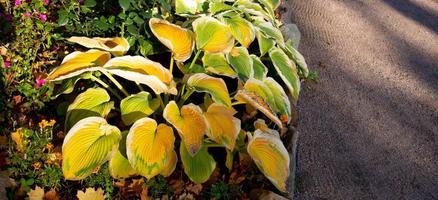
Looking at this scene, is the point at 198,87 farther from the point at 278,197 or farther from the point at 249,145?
the point at 278,197

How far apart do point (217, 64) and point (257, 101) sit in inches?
17.9

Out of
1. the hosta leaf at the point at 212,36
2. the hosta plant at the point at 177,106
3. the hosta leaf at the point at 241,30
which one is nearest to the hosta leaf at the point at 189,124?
the hosta plant at the point at 177,106

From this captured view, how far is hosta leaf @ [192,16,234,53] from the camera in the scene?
271cm

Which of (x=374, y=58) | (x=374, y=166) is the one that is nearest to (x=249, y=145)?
(x=374, y=166)

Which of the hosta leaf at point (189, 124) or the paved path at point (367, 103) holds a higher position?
the hosta leaf at point (189, 124)

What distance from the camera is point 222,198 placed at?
2.34m

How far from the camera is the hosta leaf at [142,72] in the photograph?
226 cm

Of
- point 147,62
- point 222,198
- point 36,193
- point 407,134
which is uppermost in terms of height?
point 147,62

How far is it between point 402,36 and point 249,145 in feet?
11.4

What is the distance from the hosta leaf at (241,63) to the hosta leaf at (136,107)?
55 cm

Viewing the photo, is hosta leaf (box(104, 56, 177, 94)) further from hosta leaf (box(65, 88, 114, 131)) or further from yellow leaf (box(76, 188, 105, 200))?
yellow leaf (box(76, 188, 105, 200))

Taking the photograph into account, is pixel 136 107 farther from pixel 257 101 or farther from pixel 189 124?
pixel 257 101

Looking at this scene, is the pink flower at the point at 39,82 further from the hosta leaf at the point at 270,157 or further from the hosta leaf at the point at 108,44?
the hosta leaf at the point at 270,157

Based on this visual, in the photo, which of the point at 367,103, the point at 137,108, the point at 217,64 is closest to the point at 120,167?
the point at 137,108
